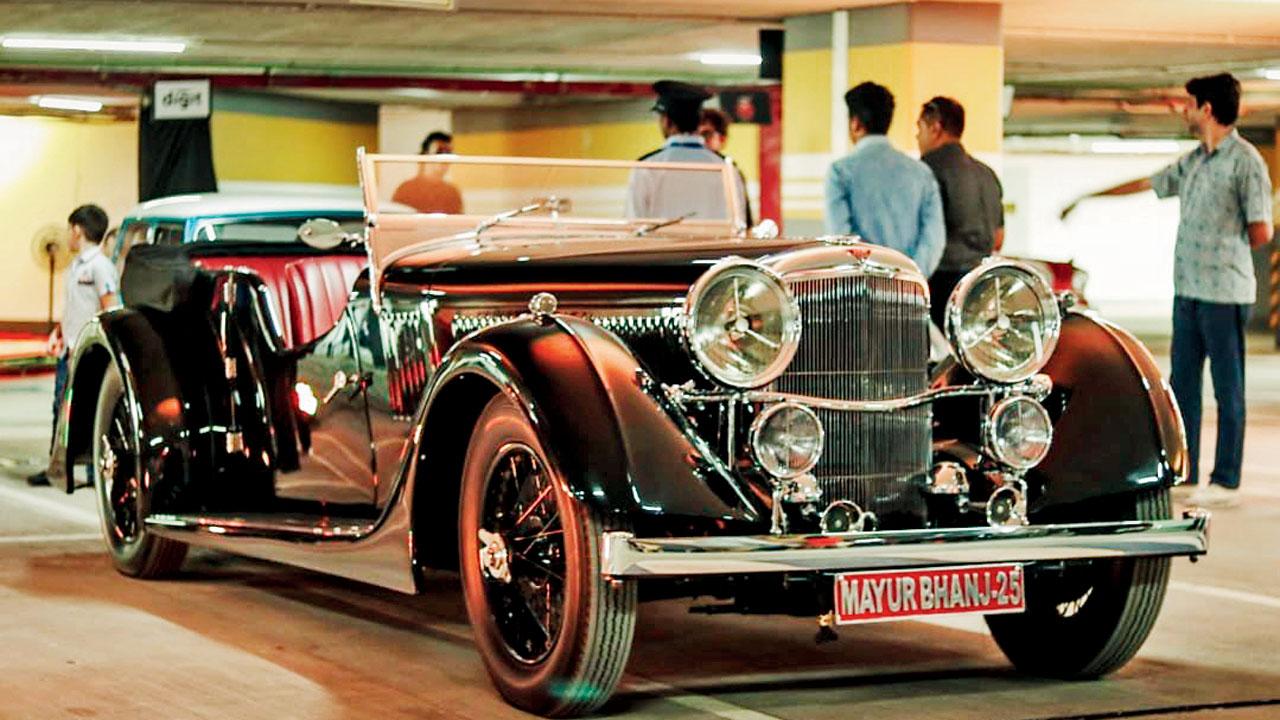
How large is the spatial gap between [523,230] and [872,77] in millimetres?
11160

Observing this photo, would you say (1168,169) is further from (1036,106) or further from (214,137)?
(214,137)

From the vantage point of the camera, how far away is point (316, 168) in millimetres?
28688

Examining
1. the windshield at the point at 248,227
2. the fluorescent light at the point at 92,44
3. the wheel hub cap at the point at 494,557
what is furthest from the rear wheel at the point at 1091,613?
the fluorescent light at the point at 92,44

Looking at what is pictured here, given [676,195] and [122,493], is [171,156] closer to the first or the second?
[122,493]

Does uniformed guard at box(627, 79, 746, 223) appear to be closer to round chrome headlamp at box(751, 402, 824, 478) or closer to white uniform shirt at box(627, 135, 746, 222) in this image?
white uniform shirt at box(627, 135, 746, 222)

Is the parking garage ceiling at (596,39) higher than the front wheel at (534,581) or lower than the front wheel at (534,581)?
higher

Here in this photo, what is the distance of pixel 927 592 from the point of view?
4.78m

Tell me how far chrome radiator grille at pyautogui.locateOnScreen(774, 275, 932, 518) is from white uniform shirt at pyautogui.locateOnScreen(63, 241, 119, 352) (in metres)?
5.43

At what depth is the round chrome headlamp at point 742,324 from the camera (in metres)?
4.86

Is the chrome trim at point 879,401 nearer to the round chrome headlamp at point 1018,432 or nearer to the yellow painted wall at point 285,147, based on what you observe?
the round chrome headlamp at point 1018,432

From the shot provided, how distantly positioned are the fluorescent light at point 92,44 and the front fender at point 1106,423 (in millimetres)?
16199

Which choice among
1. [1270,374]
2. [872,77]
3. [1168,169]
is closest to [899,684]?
[1168,169]

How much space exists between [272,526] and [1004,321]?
2273 millimetres

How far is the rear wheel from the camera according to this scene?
5.26 metres
